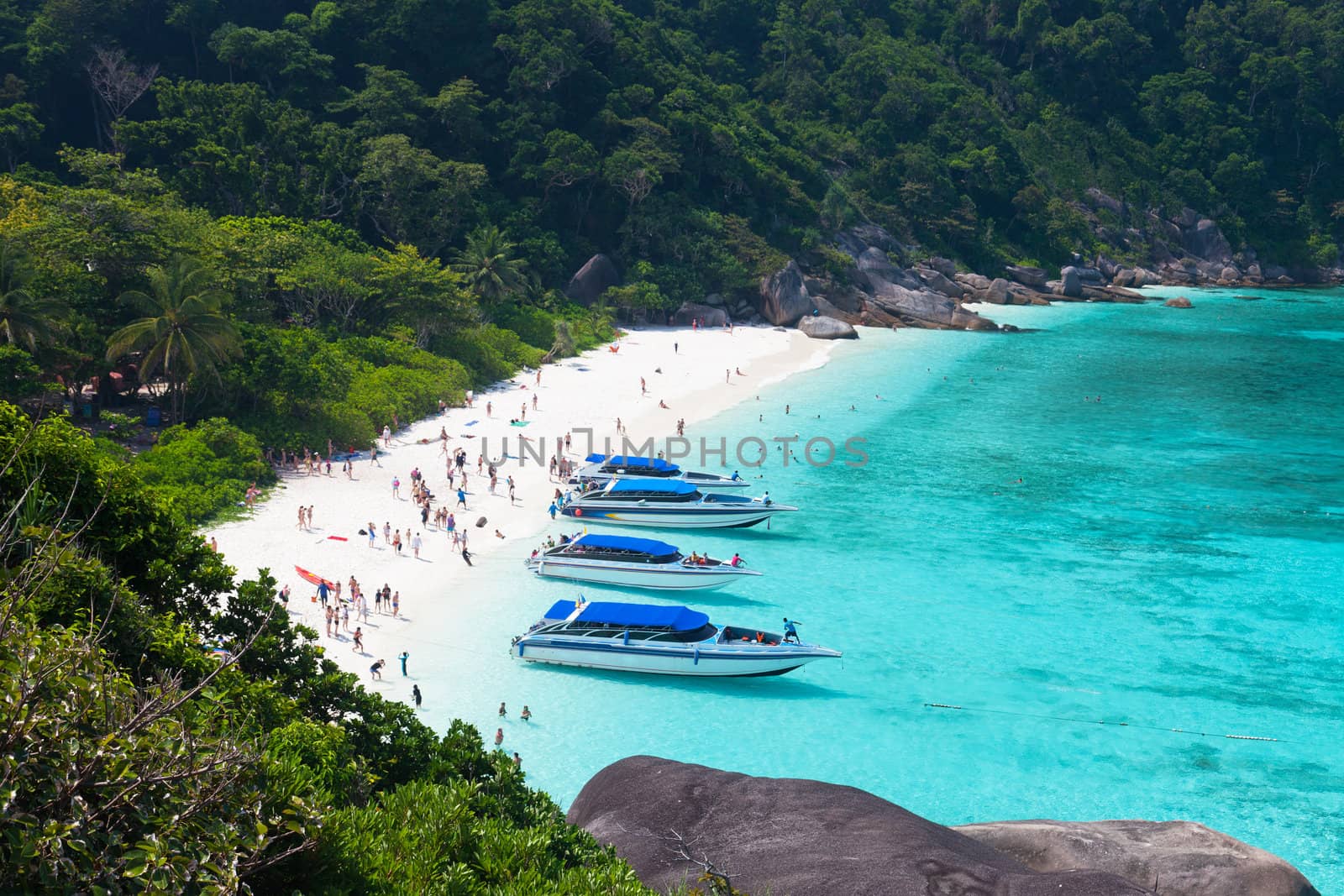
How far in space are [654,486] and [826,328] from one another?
40.1 meters

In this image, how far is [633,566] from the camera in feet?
98.4

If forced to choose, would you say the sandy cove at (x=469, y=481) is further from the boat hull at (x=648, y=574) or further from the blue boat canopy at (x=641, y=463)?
the boat hull at (x=648, y=574)

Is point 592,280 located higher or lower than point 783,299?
higher

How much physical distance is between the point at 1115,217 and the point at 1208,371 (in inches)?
2112

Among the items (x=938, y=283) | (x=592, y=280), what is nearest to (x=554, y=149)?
(x=592, y=280)

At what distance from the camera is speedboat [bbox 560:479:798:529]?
1368 inches

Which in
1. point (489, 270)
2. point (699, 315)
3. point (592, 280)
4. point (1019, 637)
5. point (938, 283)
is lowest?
point (1019, 637)

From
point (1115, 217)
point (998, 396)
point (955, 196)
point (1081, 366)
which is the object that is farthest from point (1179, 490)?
point (1115, 217)

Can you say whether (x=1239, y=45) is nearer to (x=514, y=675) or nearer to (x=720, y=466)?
(x=720, y=466)

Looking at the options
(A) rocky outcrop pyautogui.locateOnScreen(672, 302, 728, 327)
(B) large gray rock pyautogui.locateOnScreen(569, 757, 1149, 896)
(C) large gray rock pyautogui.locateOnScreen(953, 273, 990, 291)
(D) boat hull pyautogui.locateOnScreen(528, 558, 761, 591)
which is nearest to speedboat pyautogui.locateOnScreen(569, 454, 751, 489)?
(D) boat hull pyautogui.locateOnScreen(528, 558, 761, 591)

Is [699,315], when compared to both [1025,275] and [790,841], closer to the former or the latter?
[1025,275]

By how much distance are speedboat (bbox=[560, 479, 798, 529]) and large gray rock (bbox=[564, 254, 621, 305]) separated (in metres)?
34.5

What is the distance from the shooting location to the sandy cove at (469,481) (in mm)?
28469

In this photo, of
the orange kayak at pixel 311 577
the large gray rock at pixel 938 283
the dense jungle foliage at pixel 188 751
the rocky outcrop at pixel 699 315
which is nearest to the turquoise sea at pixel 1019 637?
the orange kayak at pixel 311 577
